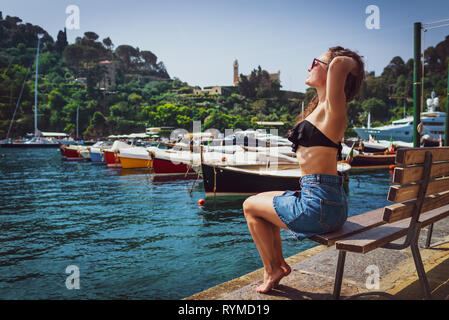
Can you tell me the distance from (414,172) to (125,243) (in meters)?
6.38

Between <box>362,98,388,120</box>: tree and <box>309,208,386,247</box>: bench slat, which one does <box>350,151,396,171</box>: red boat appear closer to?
<box>309,208,386,247</box>: bench slat

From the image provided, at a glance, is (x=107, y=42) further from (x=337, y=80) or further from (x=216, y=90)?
(x=337, y=80)

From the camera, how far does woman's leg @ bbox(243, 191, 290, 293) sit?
2.89m

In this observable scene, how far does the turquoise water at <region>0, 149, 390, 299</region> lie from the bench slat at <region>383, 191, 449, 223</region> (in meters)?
3.08

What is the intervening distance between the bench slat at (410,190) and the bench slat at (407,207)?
6cm

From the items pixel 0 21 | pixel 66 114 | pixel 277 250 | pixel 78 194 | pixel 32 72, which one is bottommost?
pixel 78 194

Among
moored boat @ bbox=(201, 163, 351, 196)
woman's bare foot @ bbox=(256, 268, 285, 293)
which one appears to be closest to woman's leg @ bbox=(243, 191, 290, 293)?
woman's bare foot @ bbox=(256, 268, 285, 293)

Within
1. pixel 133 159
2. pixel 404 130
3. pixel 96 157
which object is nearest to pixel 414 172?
pixel 133 159

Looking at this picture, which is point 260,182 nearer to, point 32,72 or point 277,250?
point 277,250

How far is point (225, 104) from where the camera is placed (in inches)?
5148

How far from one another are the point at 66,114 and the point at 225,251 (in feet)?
339

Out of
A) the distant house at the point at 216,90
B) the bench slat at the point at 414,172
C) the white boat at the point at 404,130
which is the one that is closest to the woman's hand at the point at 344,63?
the bench slat at the point at 414,172

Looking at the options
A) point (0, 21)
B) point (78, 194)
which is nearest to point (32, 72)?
point (0, 21)

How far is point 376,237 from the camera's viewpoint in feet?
8.95
